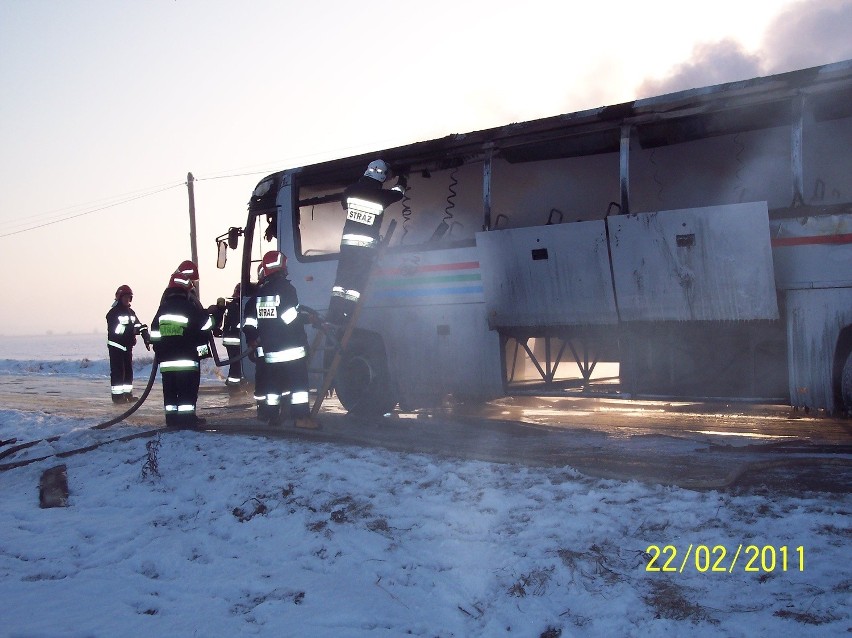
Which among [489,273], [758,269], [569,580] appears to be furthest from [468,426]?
[569,580]

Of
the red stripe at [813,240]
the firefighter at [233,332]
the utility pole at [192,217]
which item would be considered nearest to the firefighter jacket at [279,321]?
the firefighter at [233,332]

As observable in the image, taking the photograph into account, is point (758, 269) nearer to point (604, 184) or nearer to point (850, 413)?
point (850, 413)

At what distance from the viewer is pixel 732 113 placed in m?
6.46

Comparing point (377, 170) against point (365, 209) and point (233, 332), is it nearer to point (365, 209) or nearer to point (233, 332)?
point (365, 209)

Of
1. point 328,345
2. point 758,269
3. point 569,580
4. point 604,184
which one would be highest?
point 604,184

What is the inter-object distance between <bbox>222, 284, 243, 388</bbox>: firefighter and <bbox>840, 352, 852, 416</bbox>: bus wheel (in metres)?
9.20

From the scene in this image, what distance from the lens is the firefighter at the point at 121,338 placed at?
1161 cm

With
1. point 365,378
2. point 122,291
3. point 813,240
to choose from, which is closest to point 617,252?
point 813,240

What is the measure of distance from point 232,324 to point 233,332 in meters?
0.17

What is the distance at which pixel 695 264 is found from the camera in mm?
6305

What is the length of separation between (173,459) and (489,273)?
367 cm

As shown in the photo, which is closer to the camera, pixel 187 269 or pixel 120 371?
pixel 187 269
